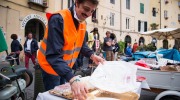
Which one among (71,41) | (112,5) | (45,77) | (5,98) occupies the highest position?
(112,5)

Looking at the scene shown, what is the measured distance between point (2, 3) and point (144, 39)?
22892mm

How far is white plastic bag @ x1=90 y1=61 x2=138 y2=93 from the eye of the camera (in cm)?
188

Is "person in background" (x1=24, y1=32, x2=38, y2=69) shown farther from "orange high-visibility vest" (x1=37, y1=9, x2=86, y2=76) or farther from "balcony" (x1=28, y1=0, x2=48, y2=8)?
"balcony" (x1=28, y1=0, x2=48, y2=8)

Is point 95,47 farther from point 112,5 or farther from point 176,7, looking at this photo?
point 176,7

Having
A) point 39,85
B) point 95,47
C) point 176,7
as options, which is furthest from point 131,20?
point 39,85

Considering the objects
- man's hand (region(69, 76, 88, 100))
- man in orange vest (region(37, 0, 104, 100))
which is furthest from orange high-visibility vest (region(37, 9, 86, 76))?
man's hand (region(69, 76, 88, 100))

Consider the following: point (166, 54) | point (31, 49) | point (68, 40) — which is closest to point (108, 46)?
point (31, 49)

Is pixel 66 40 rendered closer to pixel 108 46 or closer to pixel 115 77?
pixel 115 77

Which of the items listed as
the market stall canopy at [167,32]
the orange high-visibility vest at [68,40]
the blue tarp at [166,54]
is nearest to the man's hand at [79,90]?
the orange high-visibility vest at [68,40]

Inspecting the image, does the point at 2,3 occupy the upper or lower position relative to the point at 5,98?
upper

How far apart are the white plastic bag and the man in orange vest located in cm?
25

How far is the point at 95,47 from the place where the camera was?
33.8 ft

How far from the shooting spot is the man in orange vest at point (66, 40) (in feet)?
5.75

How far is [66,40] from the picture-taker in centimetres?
203
